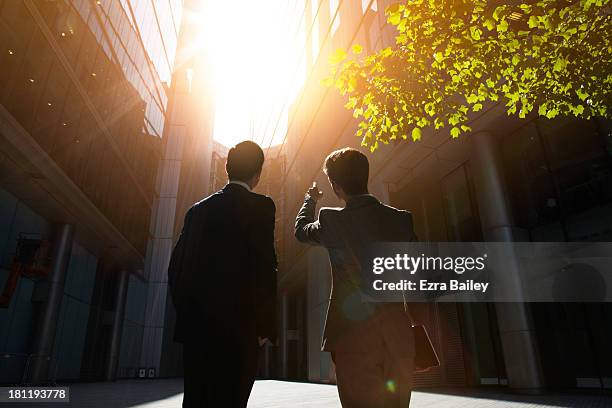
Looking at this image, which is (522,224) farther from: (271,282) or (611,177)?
(271,282)

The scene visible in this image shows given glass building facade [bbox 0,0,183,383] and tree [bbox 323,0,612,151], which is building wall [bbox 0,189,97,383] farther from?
tree [bbox 323,0,612,151]

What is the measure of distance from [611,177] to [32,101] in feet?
48.5

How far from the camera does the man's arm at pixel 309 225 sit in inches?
81.1

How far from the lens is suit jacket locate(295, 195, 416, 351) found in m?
1.72

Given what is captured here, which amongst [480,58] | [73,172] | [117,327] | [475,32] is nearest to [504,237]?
[480,58]

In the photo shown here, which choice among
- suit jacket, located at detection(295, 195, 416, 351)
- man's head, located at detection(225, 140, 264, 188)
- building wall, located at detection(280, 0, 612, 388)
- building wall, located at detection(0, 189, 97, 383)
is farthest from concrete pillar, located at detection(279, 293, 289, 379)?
suit jacket, located at detection(295, 195, 416, 351)

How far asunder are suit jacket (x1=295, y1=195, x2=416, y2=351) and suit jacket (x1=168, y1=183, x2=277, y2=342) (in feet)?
0.98

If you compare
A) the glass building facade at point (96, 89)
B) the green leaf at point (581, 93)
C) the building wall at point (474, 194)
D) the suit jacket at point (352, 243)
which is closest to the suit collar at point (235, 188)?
the suit jacket at point (352, 243)

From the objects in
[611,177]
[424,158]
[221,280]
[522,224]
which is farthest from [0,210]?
[611,177]

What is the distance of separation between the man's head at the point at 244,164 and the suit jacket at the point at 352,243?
1.55ft

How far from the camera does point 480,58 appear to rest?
16.9 feet

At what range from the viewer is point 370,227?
1898mm

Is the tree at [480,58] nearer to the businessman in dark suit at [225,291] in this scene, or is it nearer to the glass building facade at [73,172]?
the businessman in dark suit at [225,291]

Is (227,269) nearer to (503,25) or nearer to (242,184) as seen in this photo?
(242,184)
